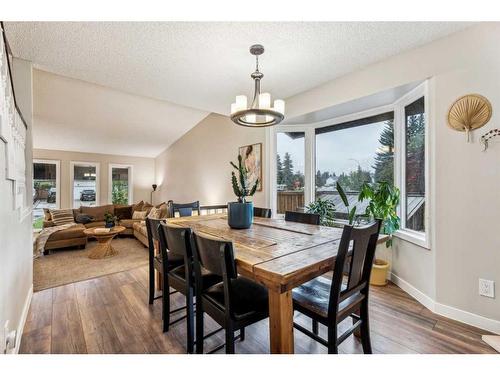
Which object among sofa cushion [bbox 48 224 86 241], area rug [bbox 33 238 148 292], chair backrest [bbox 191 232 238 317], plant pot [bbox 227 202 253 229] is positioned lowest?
area rug [bbox 33 238 148 292]

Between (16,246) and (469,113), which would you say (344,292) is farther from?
(16,246)

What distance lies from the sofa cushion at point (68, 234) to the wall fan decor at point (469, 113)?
218 inches

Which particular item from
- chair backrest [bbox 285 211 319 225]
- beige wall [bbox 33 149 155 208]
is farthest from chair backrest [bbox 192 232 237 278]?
beige wall [bbox 33 149 155 208]

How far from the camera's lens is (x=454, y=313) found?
1926mm

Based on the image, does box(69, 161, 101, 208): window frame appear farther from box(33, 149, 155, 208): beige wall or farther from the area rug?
the area rug

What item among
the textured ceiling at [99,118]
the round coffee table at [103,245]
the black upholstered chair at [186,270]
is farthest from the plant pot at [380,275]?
the textured ceiling at [99,118]

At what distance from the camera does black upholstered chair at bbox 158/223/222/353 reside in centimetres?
148

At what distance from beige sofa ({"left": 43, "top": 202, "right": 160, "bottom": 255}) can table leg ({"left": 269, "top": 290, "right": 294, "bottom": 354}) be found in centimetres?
372

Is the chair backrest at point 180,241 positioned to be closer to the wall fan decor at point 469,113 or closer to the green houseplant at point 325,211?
the green houseplant at point 325,211

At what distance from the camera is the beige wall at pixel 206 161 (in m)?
4.37

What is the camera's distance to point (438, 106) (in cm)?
204

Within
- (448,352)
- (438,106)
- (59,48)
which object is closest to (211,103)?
(59,48)

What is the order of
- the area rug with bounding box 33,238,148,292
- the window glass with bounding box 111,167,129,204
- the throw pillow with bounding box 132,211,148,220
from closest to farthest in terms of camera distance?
the area rug with bounding box 33,238,148,292, the throw pillow with bounding box 132,211,148,220, the window glass with bounding box 111,167,129,204

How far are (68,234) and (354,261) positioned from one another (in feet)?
15.8
